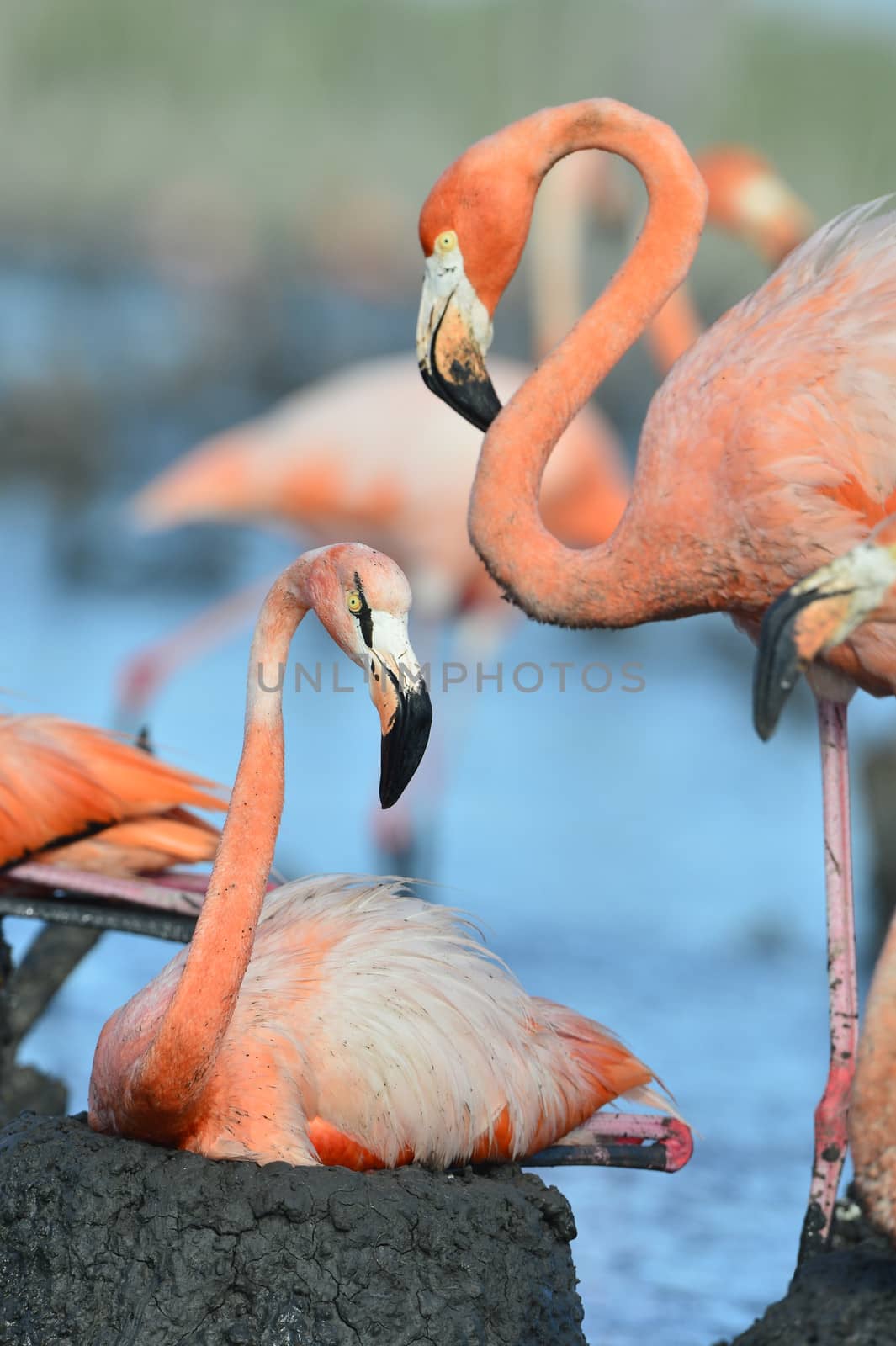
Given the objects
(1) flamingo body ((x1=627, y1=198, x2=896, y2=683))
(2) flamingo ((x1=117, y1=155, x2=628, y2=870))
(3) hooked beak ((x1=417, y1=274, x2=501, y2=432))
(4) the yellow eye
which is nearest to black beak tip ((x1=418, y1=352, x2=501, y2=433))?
(3) hooked beak ((x1=417, y1=274, x2=501, y2=432))

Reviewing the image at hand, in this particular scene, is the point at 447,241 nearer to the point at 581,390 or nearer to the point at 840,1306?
the point at 581,390

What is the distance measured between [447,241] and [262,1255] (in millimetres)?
1879

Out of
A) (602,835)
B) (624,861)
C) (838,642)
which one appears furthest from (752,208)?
(838,642)

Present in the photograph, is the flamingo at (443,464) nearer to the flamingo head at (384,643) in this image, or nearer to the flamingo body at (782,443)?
the flamingo body at (782,443)

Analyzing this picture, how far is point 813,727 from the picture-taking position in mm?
10203

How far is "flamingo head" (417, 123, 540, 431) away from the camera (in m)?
3.72

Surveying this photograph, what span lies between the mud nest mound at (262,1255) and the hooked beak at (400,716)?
0.56 meters

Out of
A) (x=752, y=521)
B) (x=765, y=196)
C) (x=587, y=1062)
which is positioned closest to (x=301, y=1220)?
(x=587, y=1062)

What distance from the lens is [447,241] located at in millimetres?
3740

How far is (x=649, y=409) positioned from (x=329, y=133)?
441 inches

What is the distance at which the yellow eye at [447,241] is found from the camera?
12.3 feet

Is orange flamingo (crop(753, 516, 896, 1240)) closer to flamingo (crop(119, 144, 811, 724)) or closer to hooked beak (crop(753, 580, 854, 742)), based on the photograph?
hooked beak (crop(753, 580, 854, 742))

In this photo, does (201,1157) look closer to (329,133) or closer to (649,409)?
(649,409)

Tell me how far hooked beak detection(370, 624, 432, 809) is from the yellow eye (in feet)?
4.05
